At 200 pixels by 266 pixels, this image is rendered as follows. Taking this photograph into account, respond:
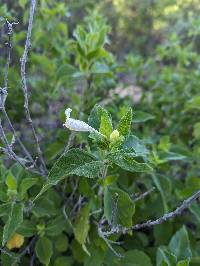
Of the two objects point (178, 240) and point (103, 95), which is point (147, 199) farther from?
point (103, 95)

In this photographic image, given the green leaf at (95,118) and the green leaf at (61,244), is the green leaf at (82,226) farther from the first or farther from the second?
the green leaf at (95,118)

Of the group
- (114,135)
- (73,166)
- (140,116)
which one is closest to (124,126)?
(114,135)

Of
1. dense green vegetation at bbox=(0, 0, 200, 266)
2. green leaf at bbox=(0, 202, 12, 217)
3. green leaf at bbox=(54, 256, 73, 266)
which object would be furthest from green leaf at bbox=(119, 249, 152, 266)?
green leaf at bbox=(0, 202, 12, 217)

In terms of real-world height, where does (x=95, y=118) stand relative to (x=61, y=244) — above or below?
above

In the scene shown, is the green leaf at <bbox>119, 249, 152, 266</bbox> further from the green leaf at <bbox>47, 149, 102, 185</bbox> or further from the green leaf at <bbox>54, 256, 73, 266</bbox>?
the green leaf at <bbox>47, 149, 102, 185</bbox>

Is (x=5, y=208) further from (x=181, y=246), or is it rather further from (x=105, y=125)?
(x=181, y=246)

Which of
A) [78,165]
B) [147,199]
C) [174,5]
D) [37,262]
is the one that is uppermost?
[174,5]

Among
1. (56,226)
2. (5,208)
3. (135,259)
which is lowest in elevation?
(135,259)

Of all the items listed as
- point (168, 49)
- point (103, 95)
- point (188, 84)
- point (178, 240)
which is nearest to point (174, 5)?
point (168, 49)
